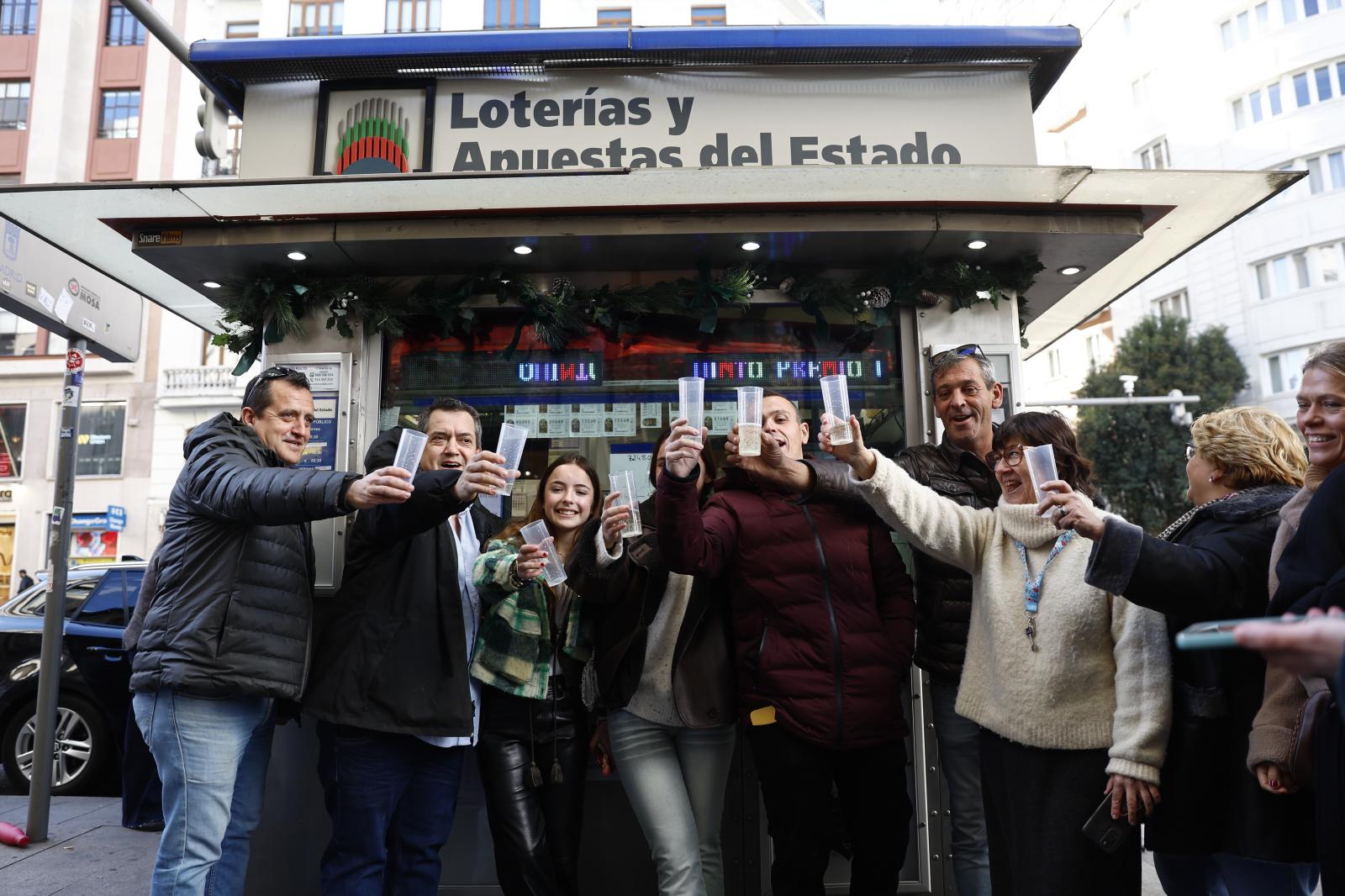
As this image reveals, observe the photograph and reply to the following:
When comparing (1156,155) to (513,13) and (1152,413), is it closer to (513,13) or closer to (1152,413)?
(1152,413)

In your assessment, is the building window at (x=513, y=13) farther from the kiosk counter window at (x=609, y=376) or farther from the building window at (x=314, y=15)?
the building window at (x=314, y=15)

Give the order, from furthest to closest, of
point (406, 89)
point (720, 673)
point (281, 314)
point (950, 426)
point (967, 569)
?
point (406, 89)
point (281, 314)
point (950, 426)
point (720, 673)
point (967, 569)

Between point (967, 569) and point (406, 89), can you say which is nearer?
point (967, 569)

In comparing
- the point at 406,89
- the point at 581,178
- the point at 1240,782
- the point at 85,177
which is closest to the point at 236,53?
the point at 406,89

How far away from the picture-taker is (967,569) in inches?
121

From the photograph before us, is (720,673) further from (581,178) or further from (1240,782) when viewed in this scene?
(581,178)

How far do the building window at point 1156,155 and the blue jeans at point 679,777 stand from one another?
3894cm

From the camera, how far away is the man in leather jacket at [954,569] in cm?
326

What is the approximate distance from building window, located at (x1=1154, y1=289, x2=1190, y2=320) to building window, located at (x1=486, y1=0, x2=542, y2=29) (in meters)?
32.1

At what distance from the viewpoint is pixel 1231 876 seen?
258 cm

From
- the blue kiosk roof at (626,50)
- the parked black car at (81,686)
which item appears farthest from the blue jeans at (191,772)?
the parked black car at (81,686)

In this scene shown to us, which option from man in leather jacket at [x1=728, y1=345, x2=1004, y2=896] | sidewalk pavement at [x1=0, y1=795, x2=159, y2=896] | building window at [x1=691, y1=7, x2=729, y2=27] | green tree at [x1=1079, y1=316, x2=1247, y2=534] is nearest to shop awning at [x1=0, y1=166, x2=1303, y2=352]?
man in leather jacket at [x1=728, y1=345, x2=1004, y2=896]

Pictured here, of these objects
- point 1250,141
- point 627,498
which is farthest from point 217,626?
Result: point 1250,141

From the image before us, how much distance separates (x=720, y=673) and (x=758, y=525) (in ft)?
1.87
